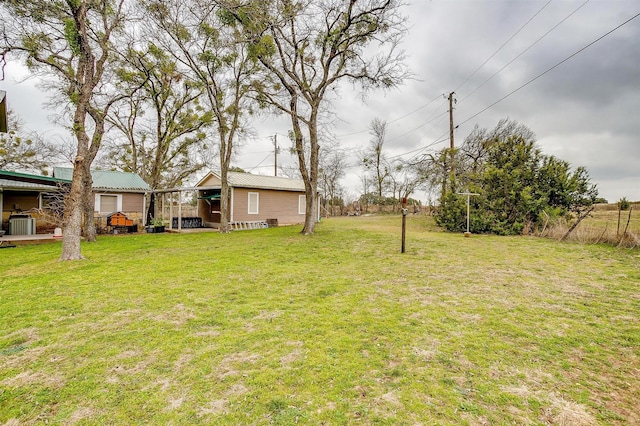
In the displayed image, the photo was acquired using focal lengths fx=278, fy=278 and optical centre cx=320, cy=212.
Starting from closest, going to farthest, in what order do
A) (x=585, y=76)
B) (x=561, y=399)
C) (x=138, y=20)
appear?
(x=561, y=399) → (x=138, y=20) → (x=585, y=76)

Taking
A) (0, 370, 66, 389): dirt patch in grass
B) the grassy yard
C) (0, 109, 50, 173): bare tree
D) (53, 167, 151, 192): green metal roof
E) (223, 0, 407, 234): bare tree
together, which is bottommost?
(0, 370, 66, 389): dirt patch in grass

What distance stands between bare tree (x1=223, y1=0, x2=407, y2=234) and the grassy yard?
24.4 feet

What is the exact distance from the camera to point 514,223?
11016mm

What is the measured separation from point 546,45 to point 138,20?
1306 cm

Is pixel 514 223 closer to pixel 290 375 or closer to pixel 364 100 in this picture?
pixel 364 100

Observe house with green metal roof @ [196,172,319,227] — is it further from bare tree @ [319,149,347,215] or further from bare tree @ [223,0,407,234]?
bare tree @ [319,149,347,215]

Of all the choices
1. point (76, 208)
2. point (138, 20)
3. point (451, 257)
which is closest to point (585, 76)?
point (451, 257)

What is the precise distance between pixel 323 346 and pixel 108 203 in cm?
1636

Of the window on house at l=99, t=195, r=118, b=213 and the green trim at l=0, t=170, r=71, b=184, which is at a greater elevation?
the green trim at l=0, t=170, r=71, b=184

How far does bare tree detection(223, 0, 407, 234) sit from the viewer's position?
31.8 ft

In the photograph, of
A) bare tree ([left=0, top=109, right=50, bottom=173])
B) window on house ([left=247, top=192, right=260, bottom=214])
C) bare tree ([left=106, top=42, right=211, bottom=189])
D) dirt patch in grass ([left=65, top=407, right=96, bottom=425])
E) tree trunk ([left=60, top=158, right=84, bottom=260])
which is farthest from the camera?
window on house ([left=247, top=192, right=260, bottom=214])

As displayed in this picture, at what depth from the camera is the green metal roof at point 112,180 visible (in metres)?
14.3

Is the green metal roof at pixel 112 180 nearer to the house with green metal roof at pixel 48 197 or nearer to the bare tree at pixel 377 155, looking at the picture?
the house with green metal roof at pixel 48 197

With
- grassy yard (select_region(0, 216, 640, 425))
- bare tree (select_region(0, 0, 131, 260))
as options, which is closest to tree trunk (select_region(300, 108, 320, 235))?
grassy yard (select_region(0, 216, 640, 425))
